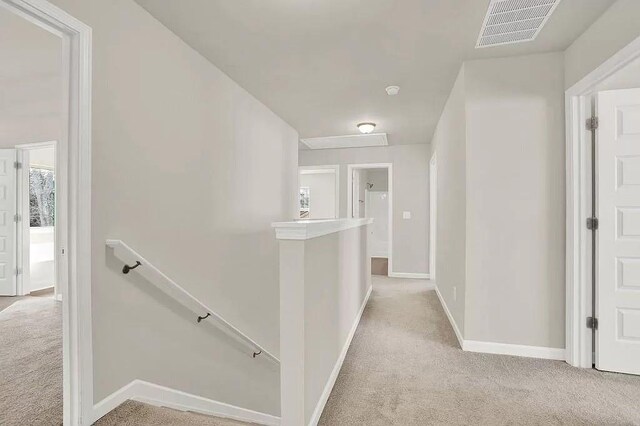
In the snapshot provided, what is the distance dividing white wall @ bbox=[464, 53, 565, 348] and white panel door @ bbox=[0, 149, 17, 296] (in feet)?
18.0

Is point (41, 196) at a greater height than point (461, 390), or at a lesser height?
greater

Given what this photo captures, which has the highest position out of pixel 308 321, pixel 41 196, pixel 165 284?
pixel 41 196

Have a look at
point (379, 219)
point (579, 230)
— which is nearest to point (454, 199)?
point (579, 230)

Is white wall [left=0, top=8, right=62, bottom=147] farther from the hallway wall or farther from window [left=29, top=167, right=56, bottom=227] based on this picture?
the hallway wall

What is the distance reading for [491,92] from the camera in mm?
2789

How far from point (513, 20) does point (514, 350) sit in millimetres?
2458

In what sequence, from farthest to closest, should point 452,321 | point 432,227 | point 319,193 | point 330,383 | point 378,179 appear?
point 319,193 → point 378,179 → point 432,227 → point 452,321 → point 330,383

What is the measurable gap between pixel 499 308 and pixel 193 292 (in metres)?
2.45

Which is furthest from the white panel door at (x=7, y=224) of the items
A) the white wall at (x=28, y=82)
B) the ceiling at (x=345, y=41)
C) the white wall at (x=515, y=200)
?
the white wall at (x=515, y=200)

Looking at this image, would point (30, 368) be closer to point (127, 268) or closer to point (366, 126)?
point (127, 268)

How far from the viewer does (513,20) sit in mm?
2211

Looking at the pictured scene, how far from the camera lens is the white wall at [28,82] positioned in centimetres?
240

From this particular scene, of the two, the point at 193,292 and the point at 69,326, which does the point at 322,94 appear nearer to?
the point at 193,292

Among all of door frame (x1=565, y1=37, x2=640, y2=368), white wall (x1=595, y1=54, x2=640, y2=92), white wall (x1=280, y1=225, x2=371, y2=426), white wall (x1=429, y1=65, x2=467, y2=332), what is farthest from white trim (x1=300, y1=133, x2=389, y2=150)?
white wall (x1=280, y1=225, x2=371, y2=426)
